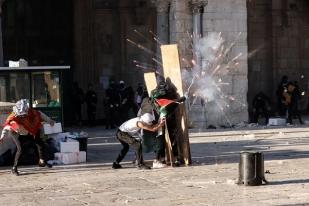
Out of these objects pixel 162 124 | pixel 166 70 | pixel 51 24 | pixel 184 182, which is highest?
pixel 51 24

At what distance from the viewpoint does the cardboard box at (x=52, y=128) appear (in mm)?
15336

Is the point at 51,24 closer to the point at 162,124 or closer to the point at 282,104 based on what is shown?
the point at 282,104

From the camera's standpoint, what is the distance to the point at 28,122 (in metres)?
13.9

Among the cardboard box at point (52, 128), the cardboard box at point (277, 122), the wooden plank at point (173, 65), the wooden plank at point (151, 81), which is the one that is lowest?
the cardboard box at point (277, 122)

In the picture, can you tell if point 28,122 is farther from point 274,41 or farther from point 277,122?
point 274,41

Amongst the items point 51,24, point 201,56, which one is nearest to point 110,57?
point 51,24

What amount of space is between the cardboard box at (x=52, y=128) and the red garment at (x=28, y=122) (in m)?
1.18

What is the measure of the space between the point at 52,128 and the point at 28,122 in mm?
1605

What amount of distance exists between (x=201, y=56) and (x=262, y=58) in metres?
5.95

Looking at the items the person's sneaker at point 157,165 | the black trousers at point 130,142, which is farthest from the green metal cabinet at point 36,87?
the person's sneaker at point 157,165

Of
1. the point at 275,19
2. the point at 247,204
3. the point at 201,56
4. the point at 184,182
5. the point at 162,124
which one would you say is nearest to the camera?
the point at 247,204

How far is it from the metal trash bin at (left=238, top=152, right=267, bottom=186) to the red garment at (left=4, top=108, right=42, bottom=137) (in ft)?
14.5

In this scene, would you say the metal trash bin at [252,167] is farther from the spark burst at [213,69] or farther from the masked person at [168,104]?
the spark burst at [213,69]

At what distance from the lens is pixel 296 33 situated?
28.8m
